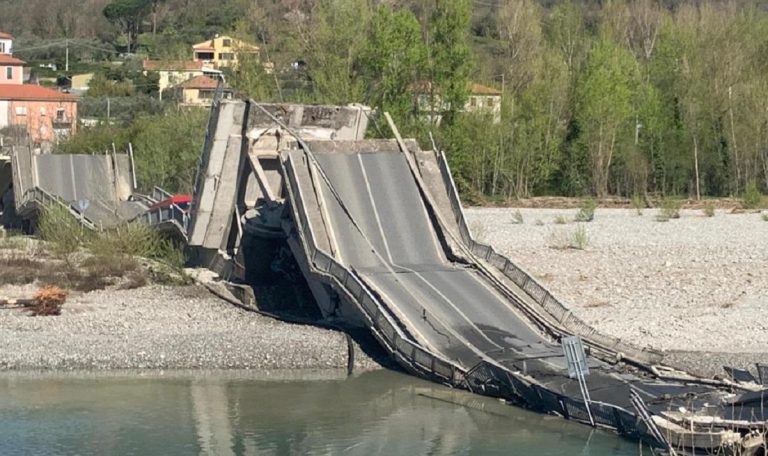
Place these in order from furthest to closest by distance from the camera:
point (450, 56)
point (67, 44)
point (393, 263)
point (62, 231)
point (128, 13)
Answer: point (128, 13), point (67, 44), point (450, 56), point (62, 231), point (393, 263)

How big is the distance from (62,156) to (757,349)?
82.5ft

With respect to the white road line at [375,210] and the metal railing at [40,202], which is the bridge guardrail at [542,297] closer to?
the white road line at [375,210]

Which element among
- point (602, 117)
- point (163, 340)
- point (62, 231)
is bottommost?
point (163, 340)

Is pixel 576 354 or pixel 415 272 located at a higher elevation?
pixel 415 272

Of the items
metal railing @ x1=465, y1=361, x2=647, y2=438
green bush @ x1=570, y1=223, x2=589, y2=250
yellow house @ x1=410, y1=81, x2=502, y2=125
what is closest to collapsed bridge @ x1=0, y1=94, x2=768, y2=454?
metal railing @ x1=465, y1=361, x2=647, y2=438

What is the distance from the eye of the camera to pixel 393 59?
5416cm

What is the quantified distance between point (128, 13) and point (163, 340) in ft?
363

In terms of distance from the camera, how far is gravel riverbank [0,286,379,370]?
21.4m

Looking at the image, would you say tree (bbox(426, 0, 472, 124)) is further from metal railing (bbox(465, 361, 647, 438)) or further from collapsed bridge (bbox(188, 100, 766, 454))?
metal railing (bbox(465, 361, 647, 438))

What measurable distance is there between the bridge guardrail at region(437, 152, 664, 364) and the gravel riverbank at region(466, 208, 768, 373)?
87 centimetres

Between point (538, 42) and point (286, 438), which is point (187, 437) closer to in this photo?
point (286, 438)

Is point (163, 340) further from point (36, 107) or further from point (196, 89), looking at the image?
point (36, 107)

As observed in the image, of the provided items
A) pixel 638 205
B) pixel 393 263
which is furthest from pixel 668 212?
pixel 393 263

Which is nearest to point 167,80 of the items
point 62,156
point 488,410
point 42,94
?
point 42,94
